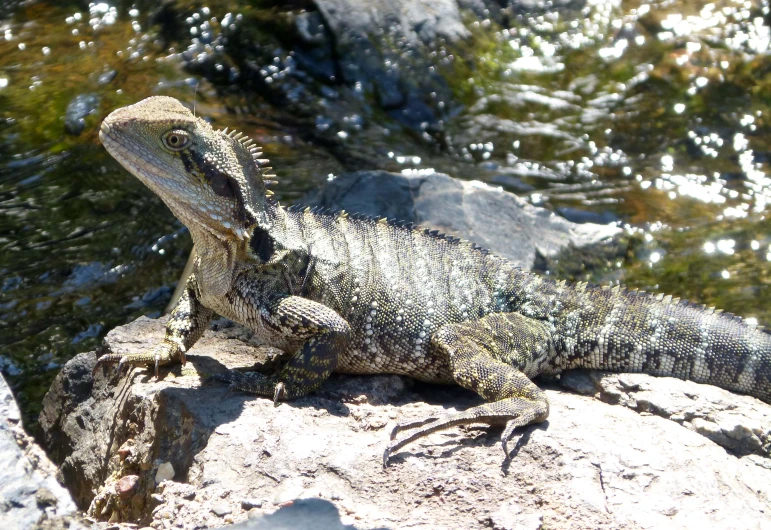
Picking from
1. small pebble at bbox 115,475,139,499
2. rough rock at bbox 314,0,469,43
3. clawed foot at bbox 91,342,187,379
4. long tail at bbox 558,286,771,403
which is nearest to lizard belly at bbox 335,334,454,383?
long tail at bbox 558,286,771,403

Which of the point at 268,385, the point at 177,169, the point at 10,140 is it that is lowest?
the point at 10,140

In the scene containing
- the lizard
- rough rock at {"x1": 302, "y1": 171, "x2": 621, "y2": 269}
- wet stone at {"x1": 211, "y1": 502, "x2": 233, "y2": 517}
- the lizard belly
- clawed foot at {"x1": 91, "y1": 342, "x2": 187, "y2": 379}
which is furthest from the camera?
rough rock at {"x1": 302, "y1": 171, "x2": 621, "y2": 269}

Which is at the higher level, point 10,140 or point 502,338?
point 502,338

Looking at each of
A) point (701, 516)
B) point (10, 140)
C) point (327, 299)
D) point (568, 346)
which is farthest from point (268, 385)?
point (10, 140)

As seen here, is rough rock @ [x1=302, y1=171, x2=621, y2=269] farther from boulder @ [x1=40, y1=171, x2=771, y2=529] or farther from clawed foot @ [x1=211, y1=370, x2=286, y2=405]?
clawed foot @ [x1=211, y1=370, x2=286, y2=405]

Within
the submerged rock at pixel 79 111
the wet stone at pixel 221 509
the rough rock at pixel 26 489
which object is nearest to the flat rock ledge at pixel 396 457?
the wet stone at pixel 221 509

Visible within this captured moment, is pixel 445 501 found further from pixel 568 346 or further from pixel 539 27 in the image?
pixel 539 27
